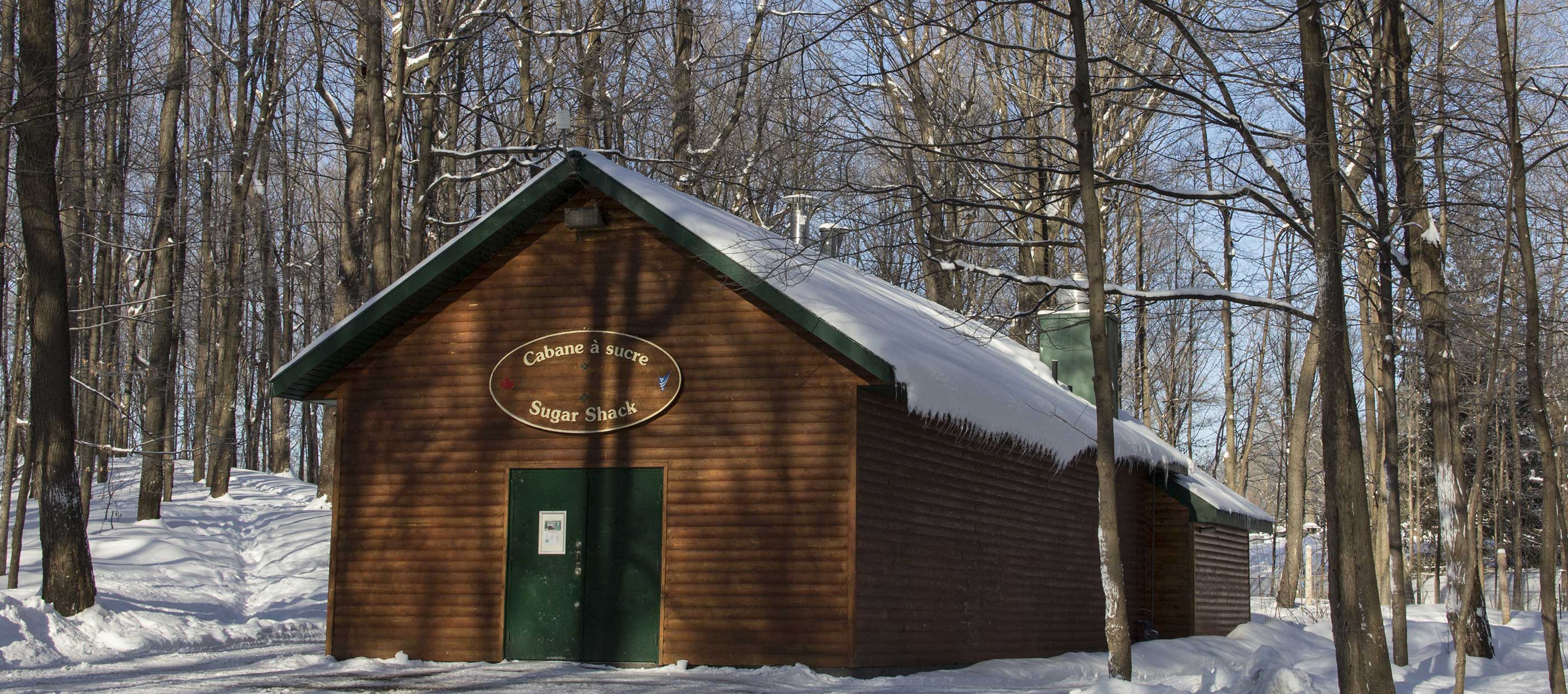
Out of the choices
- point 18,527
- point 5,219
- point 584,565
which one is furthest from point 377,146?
point 584,565

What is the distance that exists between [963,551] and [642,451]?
3683 mm

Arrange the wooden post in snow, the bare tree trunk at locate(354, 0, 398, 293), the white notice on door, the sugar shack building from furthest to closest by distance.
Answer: the wooden post in snow < the bare tree trunk at locate(354, 0, 398, 293) < the white notice on door < the sugar shack building

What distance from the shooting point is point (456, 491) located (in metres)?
13.7

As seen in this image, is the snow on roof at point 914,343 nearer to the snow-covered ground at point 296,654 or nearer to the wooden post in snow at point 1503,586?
the snow-covered ground at point 296,654

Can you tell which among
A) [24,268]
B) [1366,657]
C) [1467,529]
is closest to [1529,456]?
[1467,529]

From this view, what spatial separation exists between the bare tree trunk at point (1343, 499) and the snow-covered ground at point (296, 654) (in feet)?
1.73

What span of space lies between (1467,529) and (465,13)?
17.2 m

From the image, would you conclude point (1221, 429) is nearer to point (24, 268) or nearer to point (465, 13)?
point (465, 13)

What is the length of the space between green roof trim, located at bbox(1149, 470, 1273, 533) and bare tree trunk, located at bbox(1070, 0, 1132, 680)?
8363 mm

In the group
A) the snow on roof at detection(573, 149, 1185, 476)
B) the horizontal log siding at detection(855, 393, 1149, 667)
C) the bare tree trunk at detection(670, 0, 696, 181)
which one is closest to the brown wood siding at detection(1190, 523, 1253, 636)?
the snow on roof at detection(573, 149, 1185, 476)

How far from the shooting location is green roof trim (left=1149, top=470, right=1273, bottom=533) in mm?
19891

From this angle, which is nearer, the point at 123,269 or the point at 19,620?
the point at 19,620

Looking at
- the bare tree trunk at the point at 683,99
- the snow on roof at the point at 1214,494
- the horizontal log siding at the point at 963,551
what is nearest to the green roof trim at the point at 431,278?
the horizontal log siding at the point at 963,551

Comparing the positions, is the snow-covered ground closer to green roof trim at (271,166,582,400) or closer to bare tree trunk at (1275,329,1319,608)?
green roof trim at (271,166,582,400)
